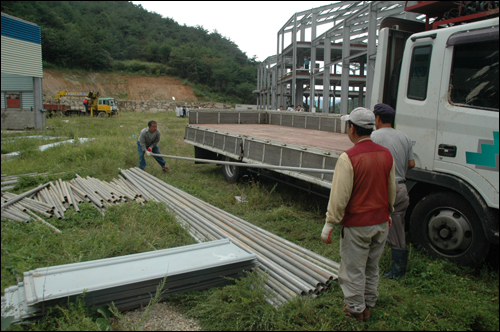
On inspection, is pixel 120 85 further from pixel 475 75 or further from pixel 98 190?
pixel 475 75

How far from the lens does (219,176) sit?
926 centimetres

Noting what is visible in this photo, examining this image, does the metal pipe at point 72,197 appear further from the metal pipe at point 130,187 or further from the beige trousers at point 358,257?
the beige trousers at point 358,257

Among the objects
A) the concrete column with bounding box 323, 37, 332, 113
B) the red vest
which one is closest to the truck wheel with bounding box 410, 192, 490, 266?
the red vest

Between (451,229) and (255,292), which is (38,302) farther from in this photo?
(451,229)

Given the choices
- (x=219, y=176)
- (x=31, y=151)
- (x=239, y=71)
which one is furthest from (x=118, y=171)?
(x=239, y=71)

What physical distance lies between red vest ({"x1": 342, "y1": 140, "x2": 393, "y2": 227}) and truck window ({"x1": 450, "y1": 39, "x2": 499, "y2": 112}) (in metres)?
1.61

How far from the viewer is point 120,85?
56438mm

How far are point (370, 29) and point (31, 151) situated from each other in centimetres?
1250

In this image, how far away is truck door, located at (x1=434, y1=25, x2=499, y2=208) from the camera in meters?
3.44

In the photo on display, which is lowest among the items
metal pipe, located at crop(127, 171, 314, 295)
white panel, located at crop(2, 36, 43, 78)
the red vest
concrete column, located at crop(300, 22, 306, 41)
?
metal pipe, located at crop(127, 171, 314, 295)

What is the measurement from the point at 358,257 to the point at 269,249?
5.06ft

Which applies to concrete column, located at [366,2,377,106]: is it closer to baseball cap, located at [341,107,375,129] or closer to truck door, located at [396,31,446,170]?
truck door, located at [396,31,446,170]

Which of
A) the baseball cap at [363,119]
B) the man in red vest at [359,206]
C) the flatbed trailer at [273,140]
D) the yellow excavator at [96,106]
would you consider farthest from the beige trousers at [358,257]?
the yellow excavator at [96,106]

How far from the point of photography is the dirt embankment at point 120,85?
48.8 meters
